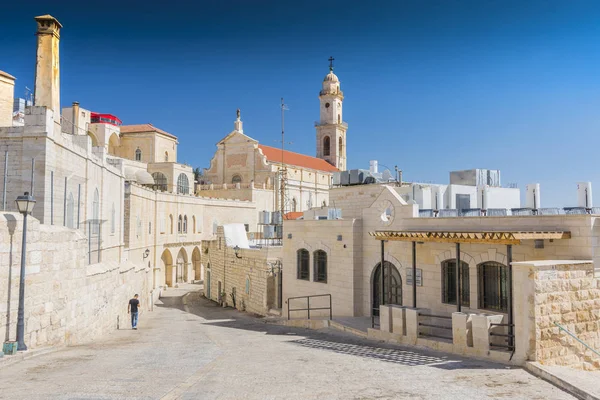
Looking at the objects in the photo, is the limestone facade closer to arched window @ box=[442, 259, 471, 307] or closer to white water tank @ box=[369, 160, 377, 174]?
arched window @ box=[442, 259, 471, 307]

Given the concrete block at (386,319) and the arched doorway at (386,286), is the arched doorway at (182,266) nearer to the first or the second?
the arched doorway at (386,286)

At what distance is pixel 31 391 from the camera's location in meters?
7.93

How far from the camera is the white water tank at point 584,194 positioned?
1459 centimetres

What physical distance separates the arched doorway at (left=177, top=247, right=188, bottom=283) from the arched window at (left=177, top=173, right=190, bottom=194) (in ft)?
26.7

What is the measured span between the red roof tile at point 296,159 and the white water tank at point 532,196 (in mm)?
48896

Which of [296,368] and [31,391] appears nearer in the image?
[31,391]

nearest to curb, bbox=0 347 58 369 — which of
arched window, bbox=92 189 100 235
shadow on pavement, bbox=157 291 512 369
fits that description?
shadow on pavement, bbox=157 291 512 369

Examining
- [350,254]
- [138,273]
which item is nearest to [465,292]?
[350,254]

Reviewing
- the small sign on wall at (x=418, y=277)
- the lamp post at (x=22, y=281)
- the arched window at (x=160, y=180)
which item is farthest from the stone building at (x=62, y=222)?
the arched window at (x=160, y=180)

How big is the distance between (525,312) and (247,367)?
594 cm

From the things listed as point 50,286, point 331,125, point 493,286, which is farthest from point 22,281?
point 331,125

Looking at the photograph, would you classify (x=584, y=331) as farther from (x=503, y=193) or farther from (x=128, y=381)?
(x=128, y=381)

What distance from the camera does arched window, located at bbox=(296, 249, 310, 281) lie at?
2136 centimetres

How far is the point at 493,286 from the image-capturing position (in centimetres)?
1395
